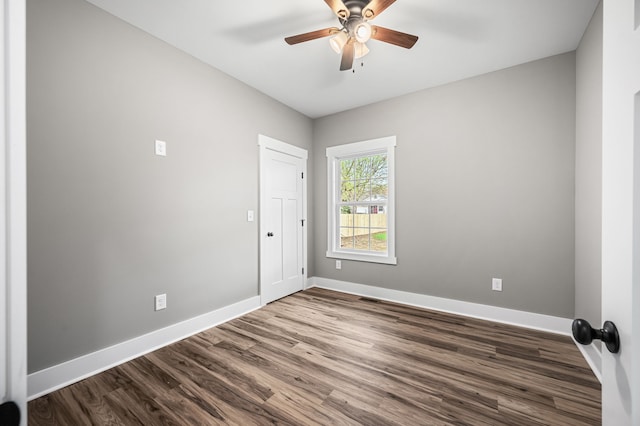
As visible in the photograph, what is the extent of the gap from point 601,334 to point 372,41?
8.45 feet

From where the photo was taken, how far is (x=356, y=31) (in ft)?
6.14

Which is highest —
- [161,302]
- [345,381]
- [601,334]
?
[601,334]

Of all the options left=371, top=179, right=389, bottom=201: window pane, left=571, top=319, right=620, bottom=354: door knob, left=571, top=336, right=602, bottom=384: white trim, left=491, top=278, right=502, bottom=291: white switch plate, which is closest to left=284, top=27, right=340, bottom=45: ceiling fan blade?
left=371, top=179, right=389, bottom=201: window pane

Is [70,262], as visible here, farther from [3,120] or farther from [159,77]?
[3,120]

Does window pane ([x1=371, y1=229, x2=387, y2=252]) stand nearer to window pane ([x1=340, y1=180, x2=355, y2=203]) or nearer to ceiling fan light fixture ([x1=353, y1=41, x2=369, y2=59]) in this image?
window pane ([x1=340, y1=180, x2=355, y2=203])

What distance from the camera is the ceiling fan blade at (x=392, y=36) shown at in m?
1.90

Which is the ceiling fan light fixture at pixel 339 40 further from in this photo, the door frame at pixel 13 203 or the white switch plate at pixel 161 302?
the white switch plate at pixel 161 302

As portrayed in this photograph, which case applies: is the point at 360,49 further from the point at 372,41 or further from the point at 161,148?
A: the point at 161,148

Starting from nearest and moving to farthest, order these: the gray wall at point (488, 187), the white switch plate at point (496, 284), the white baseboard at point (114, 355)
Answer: the white baseboard at point (114, 355) < the gray wall at point (488, 187) < the white switch plate at point (496, 284)

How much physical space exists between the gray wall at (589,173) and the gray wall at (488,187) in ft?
0.45

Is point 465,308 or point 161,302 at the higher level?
point 161,302

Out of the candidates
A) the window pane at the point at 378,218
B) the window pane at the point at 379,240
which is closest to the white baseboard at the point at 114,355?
the window pane at the point at 379,240

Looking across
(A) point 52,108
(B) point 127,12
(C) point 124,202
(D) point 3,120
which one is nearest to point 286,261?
(C) point 124,202

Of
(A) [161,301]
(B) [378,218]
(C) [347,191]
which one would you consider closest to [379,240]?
(B) [378,218]
